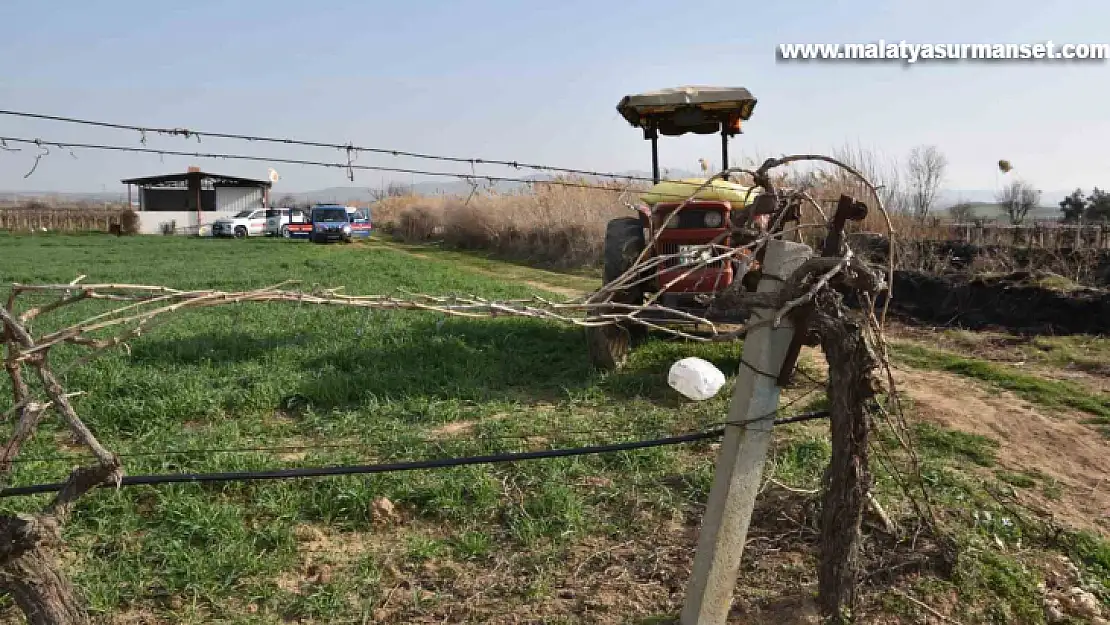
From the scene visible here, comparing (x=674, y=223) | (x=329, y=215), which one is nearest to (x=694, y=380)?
(x=674, y=223)

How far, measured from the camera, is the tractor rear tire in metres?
6.12

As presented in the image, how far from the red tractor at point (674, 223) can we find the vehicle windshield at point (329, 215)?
2520 cm

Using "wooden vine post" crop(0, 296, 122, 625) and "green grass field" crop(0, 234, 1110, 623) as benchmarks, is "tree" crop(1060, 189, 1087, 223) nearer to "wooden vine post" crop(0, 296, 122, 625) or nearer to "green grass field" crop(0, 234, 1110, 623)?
"green grass field" crop(0, 234, 1110, 623)

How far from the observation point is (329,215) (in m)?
30.9

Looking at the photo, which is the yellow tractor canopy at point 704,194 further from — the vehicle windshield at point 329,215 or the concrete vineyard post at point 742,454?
the vehicle windshield at point 329,215

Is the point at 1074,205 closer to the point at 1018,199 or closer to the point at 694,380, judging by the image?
the point at 1018,199

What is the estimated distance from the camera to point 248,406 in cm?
530

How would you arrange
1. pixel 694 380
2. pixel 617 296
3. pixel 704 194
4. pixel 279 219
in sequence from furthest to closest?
1. pixel 279 219
2. pixel 704 194
3. pixel 617 296
4. pixel 694 380

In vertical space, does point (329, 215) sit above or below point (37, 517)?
above

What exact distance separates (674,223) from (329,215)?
1049 inches

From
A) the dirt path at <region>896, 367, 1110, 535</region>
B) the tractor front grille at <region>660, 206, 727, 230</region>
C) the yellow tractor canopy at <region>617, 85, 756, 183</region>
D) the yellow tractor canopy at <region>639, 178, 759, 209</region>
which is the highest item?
the yellow tractor canopy at <region>617, 85, 756, 183</region>

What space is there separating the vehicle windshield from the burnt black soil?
25102mm

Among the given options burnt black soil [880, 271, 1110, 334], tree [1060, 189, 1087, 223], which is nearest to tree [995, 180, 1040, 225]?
tree [1060, 189, 1087, 223]

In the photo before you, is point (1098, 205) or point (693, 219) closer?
point (693, 219)
